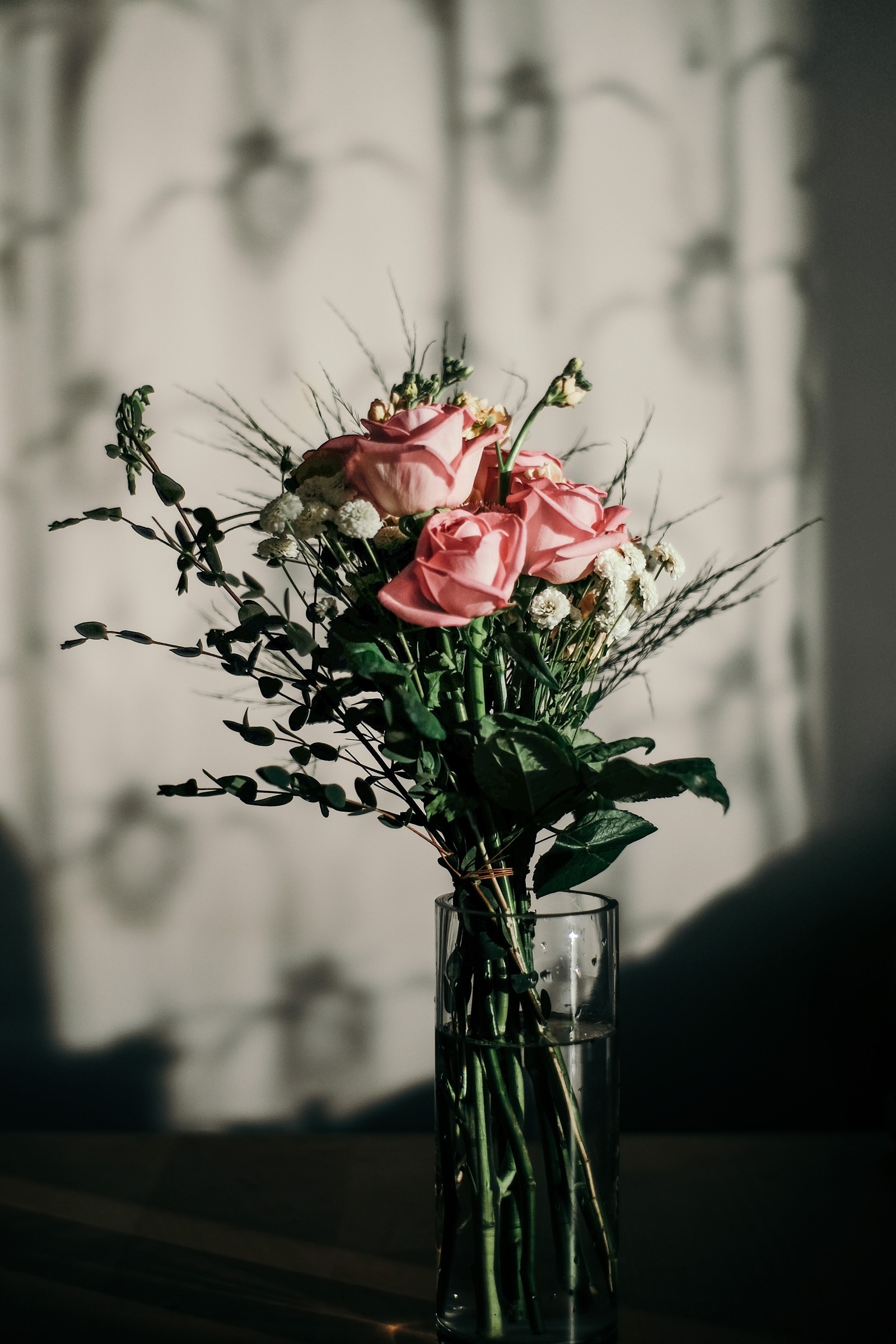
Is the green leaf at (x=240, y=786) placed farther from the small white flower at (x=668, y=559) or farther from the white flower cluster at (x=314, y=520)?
the small white flower at (x=668, y=559)

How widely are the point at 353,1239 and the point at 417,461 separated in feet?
2.35

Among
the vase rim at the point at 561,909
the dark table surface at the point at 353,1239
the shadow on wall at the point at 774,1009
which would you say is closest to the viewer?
the vase rim at the point at 561,909

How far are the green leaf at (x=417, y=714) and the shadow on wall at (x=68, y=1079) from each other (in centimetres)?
107

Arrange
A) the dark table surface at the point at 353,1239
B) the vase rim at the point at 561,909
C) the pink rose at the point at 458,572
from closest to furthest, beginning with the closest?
the pink rose at the point at 458,572
the vase rim at the point at 561,909
the dark table surface at the point at 353,1239

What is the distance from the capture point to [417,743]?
0.72m

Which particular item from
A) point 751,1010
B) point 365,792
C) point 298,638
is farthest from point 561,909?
point 751,1010

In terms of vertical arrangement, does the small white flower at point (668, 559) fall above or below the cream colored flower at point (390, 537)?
below

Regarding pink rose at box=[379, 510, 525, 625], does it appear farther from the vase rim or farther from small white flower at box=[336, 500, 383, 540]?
the vase rim

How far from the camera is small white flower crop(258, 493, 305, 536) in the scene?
70 centimetres

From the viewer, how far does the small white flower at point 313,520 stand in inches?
27.5

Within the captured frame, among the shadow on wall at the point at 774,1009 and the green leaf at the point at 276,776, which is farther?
→ the shadow on wall at the point at 774,1009

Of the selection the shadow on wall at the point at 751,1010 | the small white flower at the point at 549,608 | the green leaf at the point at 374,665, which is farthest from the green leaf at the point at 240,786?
the shadow on wall at the point at 751,1010

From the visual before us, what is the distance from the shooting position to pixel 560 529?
70cm

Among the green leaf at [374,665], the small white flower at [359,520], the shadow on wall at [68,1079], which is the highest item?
the small white flower at [359,520]
